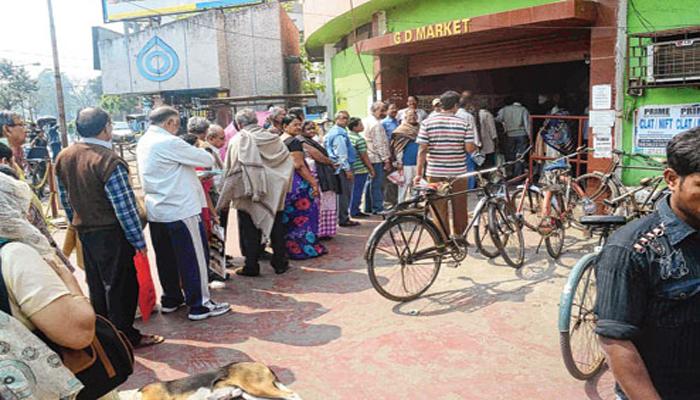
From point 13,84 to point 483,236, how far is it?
4845 cm

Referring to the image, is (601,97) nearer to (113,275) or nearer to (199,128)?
(199,128)

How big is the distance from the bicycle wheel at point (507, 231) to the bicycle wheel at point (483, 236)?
0.07 metres

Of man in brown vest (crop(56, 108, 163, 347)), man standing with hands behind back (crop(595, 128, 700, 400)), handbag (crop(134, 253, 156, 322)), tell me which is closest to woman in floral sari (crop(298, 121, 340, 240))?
handbag (crop(134, 253, 156, 322))

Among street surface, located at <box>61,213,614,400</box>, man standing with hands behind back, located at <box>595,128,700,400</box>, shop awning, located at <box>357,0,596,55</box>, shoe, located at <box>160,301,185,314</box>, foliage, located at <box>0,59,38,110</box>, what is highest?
foliage, located at <box>0,59,38,110</box>

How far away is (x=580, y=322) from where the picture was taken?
3.50m

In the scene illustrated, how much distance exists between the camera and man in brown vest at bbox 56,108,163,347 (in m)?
3.89

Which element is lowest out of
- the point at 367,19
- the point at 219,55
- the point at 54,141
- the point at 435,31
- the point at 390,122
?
the point at 54,141

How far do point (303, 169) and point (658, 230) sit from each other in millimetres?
4824

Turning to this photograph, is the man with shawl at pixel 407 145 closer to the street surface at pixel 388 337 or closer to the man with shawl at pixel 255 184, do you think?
the street surface at pixel 388 337

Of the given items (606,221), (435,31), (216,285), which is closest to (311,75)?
(435,31)

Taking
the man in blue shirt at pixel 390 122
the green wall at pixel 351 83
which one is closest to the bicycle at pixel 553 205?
the man in blue shirt at pixel 390 122

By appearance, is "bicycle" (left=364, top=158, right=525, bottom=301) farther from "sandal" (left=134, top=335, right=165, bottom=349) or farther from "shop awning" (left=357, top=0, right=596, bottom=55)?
"shop awning" (left=357, top=0, right=596, bottom=55)

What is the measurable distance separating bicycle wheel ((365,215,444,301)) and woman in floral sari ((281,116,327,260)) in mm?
1686

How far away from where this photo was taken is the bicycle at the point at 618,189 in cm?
530
